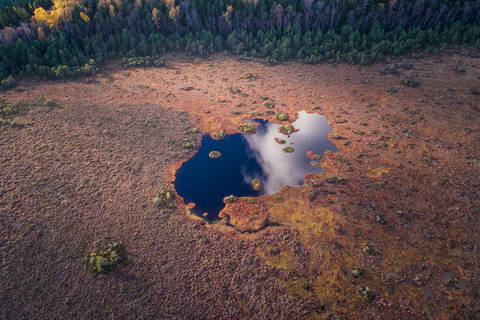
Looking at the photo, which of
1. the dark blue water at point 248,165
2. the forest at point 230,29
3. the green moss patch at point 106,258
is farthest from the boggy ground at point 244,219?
the forest at point 230,29

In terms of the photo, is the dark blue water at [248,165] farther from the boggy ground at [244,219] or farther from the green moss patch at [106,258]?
the green moss patch at [106,258]

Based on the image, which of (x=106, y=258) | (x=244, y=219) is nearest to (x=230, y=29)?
(x=244, y=219)

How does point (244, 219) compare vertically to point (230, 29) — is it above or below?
below

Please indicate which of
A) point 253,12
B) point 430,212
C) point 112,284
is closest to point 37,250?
point 112,284

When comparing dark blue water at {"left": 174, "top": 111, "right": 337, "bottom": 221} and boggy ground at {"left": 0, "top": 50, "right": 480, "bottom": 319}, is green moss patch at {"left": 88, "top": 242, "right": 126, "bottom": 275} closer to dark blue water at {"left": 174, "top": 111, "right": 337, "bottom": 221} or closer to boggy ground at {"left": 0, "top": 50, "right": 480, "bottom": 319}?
boggy ground at {"left": 0, "top": 50, "right": 480, "bottom": 319}

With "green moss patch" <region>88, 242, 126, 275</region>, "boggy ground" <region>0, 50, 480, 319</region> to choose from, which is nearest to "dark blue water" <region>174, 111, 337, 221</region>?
"boggy ground" <region>0, 50, 480, 319</region>

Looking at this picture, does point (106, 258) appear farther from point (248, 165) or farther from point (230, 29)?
point (230, 29)

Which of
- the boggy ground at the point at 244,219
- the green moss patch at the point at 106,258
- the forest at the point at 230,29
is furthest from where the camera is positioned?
the forest at the point at 230,29
